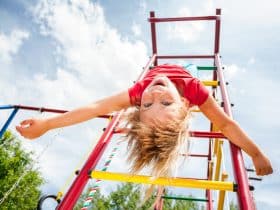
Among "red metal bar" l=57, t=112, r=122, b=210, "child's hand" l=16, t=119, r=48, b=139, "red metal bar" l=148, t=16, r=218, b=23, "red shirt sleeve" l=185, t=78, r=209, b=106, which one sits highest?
"red metal bar" l=148, t=16, r=218, b=23

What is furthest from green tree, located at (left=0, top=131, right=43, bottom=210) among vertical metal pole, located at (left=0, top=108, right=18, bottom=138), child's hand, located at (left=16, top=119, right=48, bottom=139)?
child's hand, located at (left=16, top=119, right=48, bottom=139)

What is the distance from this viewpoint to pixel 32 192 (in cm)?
1866

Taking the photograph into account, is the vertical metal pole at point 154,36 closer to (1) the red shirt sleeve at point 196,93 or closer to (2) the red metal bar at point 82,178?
(1) the red shirt sleeve at point 196,93

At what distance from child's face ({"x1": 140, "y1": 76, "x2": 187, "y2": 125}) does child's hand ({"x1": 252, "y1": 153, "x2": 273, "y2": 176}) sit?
1.80ft

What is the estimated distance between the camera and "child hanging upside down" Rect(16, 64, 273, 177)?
2.03 m

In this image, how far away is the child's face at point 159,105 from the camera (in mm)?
2078

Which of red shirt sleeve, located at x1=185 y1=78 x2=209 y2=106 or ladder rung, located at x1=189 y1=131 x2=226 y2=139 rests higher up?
red shirt sleeve, located at x1=185 y1=78 x2=209 y2=106

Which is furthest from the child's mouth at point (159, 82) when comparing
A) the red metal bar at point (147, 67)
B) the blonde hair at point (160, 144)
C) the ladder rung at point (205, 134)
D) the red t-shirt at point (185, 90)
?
the red metal bar at point (147, 67)

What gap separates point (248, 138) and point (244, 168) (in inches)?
10.0

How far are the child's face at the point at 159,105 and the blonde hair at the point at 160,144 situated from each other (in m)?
0.03

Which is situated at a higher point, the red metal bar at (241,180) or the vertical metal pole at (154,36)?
the vertical metal pole at (154,36)

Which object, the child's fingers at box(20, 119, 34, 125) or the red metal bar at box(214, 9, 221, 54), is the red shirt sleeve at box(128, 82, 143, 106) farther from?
the red metal bar at box(214, 9, 221, 54)

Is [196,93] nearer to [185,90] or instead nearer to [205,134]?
[185,90]

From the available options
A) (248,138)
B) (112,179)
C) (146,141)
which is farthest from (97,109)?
(248,138)
